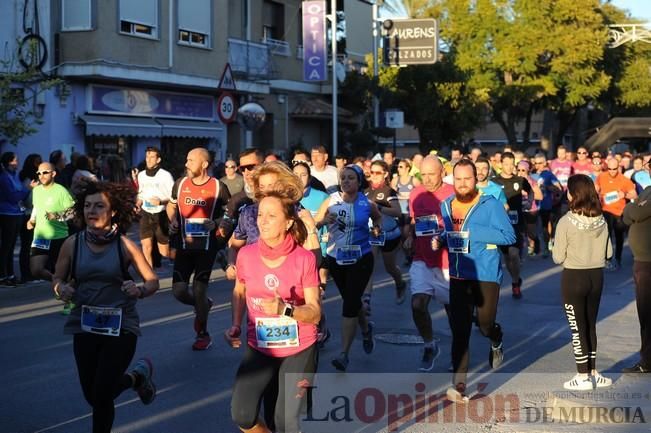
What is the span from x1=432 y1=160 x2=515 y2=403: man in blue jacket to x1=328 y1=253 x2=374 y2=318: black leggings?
38.0 inches

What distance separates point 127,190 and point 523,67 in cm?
3608

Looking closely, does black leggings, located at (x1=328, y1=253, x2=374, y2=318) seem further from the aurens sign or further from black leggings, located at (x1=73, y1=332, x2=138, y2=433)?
the aurens sign

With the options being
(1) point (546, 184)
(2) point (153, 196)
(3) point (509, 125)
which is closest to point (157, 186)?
(2) point (153, 196)

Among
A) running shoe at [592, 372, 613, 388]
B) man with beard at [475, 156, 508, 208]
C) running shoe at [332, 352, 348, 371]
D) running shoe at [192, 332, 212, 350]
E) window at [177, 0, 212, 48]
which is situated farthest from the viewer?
window at [177, 0, 212, 48]

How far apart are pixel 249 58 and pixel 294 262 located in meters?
26.1

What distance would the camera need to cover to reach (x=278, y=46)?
1286 inches

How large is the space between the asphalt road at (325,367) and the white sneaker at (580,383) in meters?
0.14

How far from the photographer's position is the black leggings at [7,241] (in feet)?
43.2

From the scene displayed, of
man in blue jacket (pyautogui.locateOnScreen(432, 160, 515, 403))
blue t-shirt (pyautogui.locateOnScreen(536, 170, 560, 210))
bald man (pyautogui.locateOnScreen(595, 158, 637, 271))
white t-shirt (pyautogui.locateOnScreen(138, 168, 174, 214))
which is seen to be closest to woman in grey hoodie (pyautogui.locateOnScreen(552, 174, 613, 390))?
man in blue jacket (pyautogui.locateOnScreen(432, 160, 515, 403))

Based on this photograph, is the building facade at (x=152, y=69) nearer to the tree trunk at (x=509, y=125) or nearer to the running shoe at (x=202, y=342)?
the running shoe at (x=202, y=342)

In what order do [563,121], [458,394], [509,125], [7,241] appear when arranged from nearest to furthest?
1. [458,394]
2. [7,241]
3. [509,125]
4. [563,121]

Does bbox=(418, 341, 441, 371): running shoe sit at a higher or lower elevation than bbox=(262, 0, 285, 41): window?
lower

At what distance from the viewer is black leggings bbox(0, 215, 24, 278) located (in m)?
13.2

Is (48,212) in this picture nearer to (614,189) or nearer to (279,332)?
(279,332)
